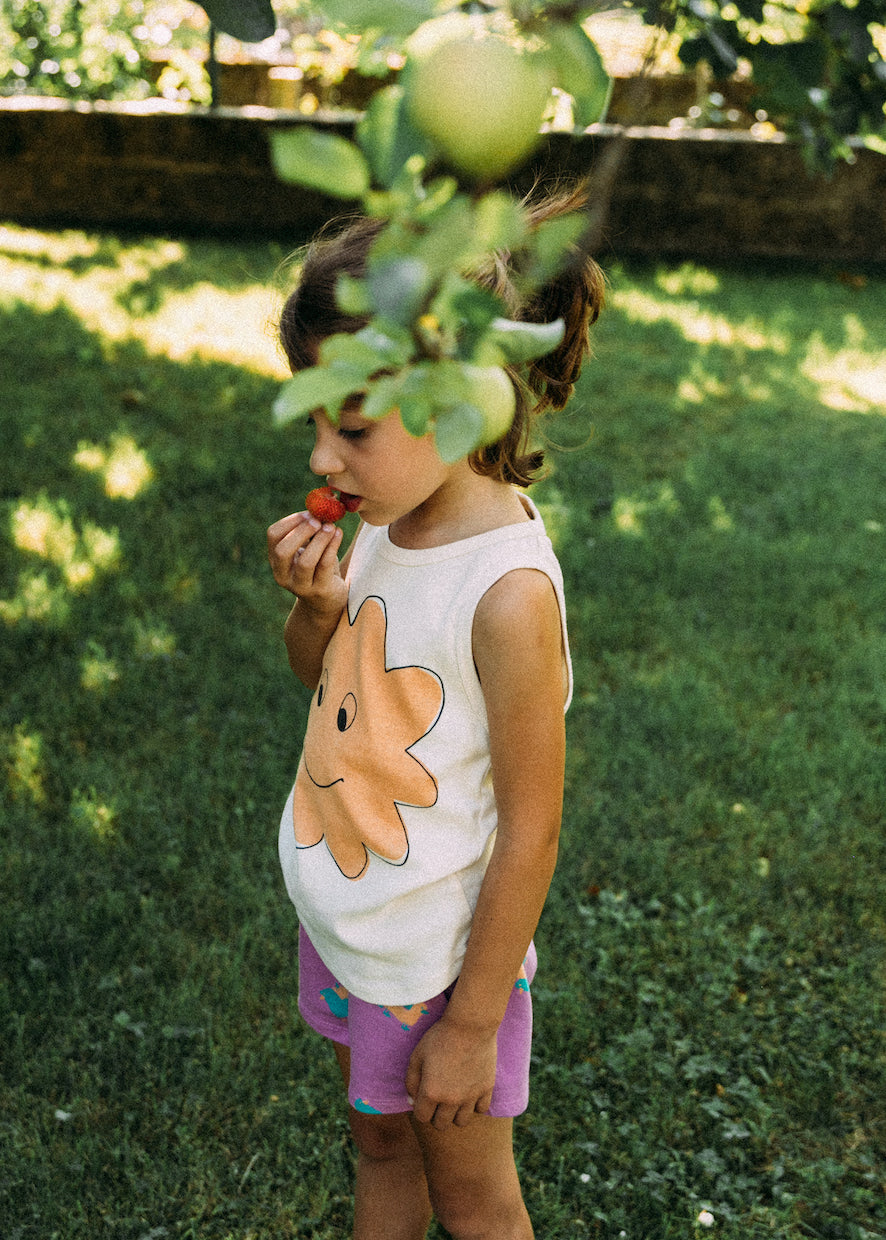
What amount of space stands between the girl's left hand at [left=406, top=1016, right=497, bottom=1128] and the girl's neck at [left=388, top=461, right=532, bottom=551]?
55 cm

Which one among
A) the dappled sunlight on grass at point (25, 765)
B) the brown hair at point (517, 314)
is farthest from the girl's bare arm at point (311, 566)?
the dappled sunlight on grass at point (25, 765)

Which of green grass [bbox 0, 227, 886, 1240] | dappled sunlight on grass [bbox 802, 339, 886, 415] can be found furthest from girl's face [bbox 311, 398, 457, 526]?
dappled sunlight on grass [bbox 802, 339, 886, 415]

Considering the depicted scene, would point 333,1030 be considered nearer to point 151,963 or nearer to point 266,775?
point 151,963

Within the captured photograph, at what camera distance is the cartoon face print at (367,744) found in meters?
1.32

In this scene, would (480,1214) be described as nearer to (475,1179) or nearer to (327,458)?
(475,1179)

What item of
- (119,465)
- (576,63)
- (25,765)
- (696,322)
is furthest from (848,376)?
(576,63)

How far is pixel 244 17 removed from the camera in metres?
0.73

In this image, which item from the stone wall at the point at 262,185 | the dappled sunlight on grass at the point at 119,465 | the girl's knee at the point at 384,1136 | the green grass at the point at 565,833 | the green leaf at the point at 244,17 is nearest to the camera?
the green leaf at the point at 244,17

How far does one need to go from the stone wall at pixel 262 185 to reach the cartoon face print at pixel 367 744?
21.4 ft

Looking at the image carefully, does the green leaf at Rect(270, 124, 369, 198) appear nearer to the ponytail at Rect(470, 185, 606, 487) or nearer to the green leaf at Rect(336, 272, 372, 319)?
the green leaf at Rect(336, 272, 372, 319)

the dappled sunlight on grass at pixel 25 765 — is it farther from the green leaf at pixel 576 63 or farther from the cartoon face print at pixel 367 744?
the green leaf at pixel 576 63

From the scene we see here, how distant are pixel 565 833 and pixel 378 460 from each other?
72.4 inches

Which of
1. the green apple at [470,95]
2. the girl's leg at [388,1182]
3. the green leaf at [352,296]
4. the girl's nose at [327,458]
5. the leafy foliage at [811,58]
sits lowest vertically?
the girl's leg at [388,1182]

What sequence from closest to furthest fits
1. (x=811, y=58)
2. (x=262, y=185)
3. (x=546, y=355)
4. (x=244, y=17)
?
(x=244, y=17)
(x=811, y=58)
(x=546, y=355)
(x=262, y=185)
